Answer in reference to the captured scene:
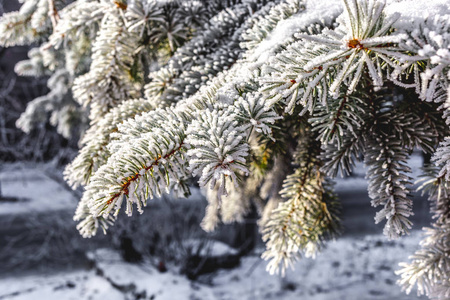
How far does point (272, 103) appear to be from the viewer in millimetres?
584

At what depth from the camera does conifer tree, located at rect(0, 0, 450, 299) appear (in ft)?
1.77

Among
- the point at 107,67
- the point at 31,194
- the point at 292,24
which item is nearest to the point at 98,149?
the point at 107,67

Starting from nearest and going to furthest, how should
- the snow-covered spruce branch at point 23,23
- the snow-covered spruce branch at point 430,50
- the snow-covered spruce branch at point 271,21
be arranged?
1. the snow-covered spruce branch at point 430,50
2. the snow-covered spruce branch at point 271,21
3. the snow-covered spruce branch at point 23,23

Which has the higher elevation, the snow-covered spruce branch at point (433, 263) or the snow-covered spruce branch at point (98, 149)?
the snow-covered spruce branch at point (98, 149)

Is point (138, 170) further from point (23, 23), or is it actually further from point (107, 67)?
point (23, 23)

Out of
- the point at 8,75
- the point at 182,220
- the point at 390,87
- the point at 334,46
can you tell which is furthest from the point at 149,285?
the point at 8,75

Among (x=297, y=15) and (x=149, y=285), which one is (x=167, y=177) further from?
(x=149, y=285)

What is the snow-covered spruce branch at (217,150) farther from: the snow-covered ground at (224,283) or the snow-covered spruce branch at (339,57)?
the snow-covered ground at (224,283)

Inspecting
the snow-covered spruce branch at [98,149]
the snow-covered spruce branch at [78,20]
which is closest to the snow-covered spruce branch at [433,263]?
the snow-covered spruce branch at [98,149]

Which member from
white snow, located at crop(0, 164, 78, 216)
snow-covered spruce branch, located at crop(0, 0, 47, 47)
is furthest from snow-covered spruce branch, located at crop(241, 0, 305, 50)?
white snow, located at crop(0, 164, 78, 216)

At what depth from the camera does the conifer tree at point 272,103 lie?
541mm

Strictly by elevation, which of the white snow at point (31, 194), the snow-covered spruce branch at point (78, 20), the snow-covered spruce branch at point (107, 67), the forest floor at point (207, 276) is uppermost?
the snow-covered spruce branch at point (78, 20)

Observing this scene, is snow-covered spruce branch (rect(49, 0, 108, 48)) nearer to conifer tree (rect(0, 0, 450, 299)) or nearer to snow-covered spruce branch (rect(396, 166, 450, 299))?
conifer tree (rect(0, 0, 450, 299))

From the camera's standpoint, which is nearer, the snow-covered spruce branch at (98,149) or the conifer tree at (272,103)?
the conifer tree at (272,103)
